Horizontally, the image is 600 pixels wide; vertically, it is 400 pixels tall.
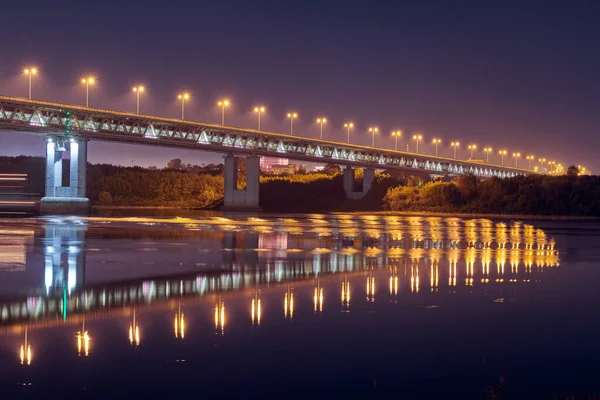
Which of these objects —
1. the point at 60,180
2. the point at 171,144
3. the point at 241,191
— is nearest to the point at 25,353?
the point at 60,180

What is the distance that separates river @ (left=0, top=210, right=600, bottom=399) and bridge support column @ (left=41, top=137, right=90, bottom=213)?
60181mm

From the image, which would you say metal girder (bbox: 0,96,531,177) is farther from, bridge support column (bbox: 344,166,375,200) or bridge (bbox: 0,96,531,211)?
bridge support column (bbox: 344,166,375,200)

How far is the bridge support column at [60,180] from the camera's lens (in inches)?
3413

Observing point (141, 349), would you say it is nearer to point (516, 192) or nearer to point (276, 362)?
point (276, 362)

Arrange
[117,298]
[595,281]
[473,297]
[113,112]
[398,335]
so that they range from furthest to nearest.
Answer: [113,112], [595,281], [473,297], [117,298], [398,335]

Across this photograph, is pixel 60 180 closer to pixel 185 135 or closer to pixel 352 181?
pixel 185 135

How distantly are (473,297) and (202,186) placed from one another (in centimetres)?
12567

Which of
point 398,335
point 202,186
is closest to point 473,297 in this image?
point 398,335

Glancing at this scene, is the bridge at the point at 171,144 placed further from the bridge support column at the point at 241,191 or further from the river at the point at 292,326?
the river at the point at 292,326

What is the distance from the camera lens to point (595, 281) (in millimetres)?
23750

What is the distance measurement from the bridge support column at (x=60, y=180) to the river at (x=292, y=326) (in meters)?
60.2

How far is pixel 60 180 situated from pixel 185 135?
26008 mm

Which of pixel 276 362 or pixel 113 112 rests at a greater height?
pixel 113 112

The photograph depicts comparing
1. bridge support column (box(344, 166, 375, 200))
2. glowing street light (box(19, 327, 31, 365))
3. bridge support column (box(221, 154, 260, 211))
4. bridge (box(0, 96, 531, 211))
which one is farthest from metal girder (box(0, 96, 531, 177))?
glowing street light (box(19, 327, 31, 365))
